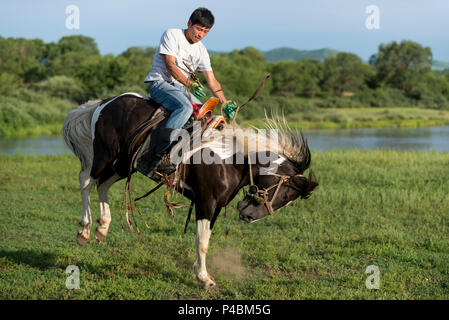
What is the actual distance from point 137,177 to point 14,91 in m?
24.1

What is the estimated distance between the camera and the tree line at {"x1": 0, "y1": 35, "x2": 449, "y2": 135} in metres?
31.9

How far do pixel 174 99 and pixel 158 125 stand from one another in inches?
13.2

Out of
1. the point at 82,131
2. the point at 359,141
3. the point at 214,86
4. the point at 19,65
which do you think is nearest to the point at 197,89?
the point at 214,86

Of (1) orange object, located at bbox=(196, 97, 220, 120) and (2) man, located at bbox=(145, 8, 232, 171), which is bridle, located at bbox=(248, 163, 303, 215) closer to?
(1) orange object, located at bbox=(196, 97, 220, 120)

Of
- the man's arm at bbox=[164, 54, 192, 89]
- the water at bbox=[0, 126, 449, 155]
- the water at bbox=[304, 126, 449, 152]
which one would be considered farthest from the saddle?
the water at bbox=[304, 126, 449, 152]

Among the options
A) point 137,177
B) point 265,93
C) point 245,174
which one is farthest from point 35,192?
point 265,93

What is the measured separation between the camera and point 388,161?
1332 centimetres

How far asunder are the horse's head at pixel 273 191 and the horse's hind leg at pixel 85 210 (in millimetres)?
1721

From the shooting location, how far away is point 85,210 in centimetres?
486

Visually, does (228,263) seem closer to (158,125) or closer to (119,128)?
(158,125)

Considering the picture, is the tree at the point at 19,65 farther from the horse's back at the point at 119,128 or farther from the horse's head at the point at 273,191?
the horse's head at the point at 273,191

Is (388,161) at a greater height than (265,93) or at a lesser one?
lesser

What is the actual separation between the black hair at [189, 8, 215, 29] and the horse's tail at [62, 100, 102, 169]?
1.58 metres

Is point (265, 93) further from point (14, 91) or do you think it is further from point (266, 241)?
point (266, 241)
